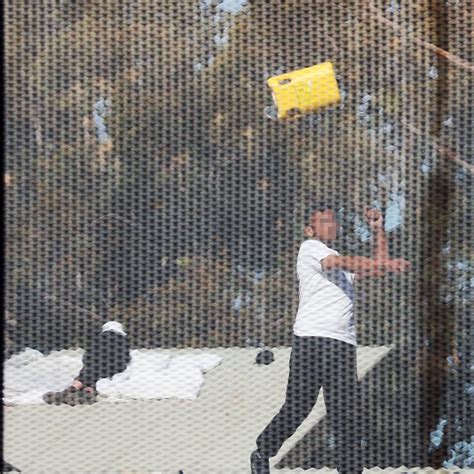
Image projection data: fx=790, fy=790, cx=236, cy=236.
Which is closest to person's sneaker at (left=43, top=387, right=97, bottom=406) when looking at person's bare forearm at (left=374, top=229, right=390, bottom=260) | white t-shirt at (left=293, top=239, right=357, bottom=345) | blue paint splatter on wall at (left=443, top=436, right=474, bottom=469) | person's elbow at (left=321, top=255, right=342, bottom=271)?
white t-shirt at (left=293, top=239, right=357, bottom=345)

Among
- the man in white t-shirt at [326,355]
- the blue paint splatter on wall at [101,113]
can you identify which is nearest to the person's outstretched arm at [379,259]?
the man in white t-shirt at [326,355]

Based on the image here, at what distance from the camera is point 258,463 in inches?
68.9

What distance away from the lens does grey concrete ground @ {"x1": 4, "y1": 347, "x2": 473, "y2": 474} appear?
1.71m

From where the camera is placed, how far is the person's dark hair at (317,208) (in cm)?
169

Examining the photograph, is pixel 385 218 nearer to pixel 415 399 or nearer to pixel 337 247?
pixel 337 247

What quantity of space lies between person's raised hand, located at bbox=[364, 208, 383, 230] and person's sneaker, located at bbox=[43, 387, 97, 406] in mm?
707

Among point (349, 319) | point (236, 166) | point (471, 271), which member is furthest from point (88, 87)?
point (471, 271)

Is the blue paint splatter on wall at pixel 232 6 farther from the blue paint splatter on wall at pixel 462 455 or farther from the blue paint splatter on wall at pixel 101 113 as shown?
the blue paint splatter on wall at pixel 462 455

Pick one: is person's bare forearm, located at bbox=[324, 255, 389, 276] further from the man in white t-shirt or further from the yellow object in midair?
the yellow object in midair

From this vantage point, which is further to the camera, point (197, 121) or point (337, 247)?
point (337, 247)

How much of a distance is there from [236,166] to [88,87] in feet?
1.15

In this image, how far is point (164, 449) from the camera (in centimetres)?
174

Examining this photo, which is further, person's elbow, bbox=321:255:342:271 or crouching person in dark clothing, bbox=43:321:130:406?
person's elbow, bbox=321:255:342:271

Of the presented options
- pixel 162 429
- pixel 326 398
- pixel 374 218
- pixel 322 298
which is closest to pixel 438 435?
pixel 326 398
